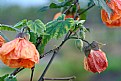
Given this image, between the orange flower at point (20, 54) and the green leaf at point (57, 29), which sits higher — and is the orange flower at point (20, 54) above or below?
below

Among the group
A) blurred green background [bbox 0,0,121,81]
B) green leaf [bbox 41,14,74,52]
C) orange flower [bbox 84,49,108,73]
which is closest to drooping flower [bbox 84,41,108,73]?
orange flower [bbox 84,49,108,73]

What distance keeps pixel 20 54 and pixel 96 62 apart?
302 millimetres

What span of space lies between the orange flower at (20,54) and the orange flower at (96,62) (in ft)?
0.83

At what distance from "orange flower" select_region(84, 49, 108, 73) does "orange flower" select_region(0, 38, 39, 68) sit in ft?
0.83

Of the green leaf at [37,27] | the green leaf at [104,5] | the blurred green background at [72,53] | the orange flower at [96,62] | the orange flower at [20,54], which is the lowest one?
the blurred green background at [72,53]

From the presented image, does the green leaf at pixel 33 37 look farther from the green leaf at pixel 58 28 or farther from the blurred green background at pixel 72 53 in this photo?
the blurred green background at pixel 72 53

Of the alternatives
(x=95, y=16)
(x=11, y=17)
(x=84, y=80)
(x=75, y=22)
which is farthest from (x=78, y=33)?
(x=11, y=17)

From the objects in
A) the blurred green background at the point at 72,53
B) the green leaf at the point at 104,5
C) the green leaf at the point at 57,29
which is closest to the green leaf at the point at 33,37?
the green leaf at the point at 57,29

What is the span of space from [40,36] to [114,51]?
7.20 m

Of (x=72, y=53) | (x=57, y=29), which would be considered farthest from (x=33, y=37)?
(x=72, y=53)

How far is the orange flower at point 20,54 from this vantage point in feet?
2.88

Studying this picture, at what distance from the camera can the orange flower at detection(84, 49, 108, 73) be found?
1.10 metres

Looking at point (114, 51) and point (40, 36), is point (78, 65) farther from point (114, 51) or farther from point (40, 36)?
point (40, 36)

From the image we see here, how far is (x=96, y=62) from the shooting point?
1.11 m
